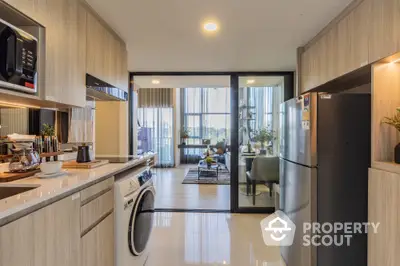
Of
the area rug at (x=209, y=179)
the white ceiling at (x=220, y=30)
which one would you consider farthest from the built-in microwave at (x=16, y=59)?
the area rug at (x=209, y=179)

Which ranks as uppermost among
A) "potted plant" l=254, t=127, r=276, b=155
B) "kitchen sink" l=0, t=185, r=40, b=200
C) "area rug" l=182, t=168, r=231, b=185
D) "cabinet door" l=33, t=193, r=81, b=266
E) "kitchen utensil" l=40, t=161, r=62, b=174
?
"potted plant" l=254, t=127, r=276, b=155

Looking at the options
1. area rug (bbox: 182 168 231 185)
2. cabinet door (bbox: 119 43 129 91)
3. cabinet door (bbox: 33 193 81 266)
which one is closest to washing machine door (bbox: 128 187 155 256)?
cabinet door (bbox: 33 193 81 266)

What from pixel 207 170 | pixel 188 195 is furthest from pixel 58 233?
pixel 207 170

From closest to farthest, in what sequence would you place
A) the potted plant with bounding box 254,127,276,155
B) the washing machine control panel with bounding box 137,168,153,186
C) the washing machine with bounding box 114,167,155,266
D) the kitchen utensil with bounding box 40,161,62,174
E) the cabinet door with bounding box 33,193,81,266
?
the cabinet door with bounding box 33,193,81,266 < the kitchen utensil with bounding box 40,161,62,174 < the washing machine with bounding box 114,167,155,266 < the washing machine control panel with bounding box 137,168,153,186 < the potted plant with bounding box 254,127,276,155

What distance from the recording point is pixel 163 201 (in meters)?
5.18

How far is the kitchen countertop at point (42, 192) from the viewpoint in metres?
→ 1.07

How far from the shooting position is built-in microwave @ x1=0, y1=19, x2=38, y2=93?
135cm

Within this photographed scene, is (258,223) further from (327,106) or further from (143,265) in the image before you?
(327,106)

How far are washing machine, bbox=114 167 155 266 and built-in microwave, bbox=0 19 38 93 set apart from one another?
3.10 ft

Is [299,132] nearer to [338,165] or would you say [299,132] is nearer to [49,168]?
[338,165]

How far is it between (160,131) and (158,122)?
329mm

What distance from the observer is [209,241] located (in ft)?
11.1

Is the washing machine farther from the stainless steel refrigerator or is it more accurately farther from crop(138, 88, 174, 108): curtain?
crop(138, 88, 174, 108): curtain

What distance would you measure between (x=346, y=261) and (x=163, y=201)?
11.5ft
